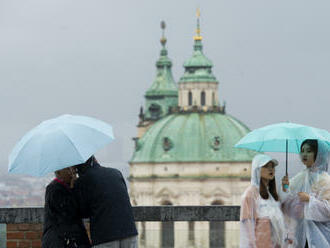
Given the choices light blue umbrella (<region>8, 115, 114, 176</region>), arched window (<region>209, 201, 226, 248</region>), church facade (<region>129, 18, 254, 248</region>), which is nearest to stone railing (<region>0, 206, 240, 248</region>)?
arched window (<region>209, 201, 226, 248</region>)

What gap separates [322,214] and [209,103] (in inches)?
4504

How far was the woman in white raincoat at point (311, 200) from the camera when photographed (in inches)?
330

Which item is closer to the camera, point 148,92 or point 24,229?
→ point 24,229

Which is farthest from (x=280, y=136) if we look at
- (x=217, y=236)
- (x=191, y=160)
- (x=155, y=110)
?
(x=155, y=110)

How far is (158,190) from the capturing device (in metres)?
117

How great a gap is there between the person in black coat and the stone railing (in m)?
2.32

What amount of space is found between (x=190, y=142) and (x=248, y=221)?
Result: 111245 millimetres

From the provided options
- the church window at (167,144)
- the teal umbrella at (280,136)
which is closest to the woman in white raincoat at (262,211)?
the teal umbrella at (280,136)

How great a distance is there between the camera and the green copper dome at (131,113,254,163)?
118m

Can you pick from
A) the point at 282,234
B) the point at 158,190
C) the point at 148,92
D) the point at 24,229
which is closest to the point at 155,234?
the point at 24,229

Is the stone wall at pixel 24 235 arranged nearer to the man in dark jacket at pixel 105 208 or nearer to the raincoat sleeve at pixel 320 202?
the man in dark jacket at pixel 105 208

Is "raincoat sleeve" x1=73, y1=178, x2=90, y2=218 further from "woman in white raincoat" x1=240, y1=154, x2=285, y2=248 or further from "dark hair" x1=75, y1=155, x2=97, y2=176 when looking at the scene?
"woman in white raincoat" x1=240, y1=154, x2=285, y2=248

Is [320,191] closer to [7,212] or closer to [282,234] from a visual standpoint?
[282,234]

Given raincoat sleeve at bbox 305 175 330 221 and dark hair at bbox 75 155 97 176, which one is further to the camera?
raincoat sleeve at bbox 305 175 330 221
